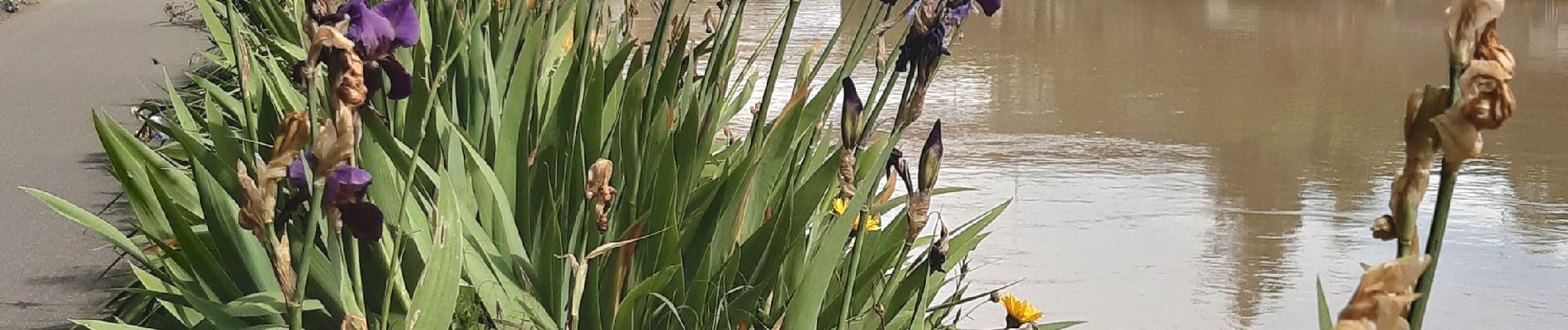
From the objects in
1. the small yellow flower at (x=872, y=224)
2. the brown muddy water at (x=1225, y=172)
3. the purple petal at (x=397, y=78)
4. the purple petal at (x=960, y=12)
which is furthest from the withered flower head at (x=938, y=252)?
the small yellow flower at (x=872, y=224)

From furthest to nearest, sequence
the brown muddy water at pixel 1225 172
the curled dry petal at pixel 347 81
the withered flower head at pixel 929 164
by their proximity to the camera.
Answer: the brown muddy water at pixel 1225 172
the withered flower head at pixel 929 164
the curled dry petal at pixel 347 81

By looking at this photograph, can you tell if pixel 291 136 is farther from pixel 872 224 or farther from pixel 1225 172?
pixel 1225 172

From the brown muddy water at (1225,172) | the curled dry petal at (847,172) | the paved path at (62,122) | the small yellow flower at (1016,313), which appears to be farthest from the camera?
the brown muddy water at (1225,172)

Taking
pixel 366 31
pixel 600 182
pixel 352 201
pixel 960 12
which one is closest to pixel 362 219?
pixel 352 201

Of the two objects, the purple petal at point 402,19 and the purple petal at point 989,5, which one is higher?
the purple petal at point 402,19

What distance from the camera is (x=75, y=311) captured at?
289 cm

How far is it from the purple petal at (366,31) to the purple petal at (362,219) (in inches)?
3.9

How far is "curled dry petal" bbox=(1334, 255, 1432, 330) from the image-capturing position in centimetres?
56

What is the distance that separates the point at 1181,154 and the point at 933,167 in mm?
4732

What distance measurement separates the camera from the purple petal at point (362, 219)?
99 cm

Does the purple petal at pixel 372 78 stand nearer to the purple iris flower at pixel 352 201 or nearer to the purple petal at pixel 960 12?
the purple iris flower at pixel 352 201

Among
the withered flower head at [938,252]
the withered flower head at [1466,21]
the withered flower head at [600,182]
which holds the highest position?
the withered flower head at [1466,21]

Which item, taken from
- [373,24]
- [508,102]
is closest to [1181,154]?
[508,102]

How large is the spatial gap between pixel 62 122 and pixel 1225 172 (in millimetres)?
4139
